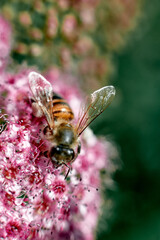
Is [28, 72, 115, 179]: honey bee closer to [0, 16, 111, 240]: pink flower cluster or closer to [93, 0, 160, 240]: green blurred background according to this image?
[0, 16, 111, 240]: pink flower cluster

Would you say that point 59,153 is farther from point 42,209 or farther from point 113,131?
point 113,131

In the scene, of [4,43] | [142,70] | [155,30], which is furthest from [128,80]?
[4,43]

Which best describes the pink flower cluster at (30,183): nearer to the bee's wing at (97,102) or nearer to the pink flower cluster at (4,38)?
the bee's wing at (97,102)

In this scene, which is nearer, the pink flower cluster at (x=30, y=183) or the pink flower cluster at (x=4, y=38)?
the pink flower cluster at (x=30, y=183)

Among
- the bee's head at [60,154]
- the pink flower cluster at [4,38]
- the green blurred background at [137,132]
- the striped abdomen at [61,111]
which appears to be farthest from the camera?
the green blurred background at [137,132]

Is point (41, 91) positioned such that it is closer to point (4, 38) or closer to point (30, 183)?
point (30, 183)

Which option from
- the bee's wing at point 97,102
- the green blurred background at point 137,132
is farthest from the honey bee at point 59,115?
the green blurred background at point 137,132
